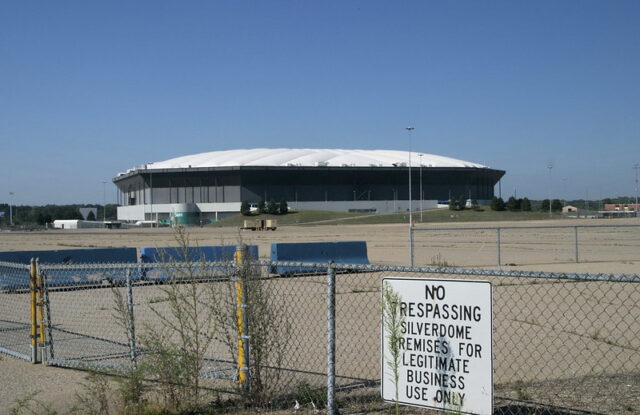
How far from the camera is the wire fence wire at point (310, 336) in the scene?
671 cm

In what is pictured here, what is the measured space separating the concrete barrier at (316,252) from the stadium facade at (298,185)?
328ft

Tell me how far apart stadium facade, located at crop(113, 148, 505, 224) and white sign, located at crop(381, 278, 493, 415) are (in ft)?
388

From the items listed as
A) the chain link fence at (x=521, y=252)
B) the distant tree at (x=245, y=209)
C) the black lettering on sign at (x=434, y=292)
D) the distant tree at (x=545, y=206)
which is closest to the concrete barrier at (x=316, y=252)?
the chain link fence at (x=521, y=252)

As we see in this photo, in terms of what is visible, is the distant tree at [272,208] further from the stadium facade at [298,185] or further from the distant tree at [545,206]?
the distant tree at [545,206]

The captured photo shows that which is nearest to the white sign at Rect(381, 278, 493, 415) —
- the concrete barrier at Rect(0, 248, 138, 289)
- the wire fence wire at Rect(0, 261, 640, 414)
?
the wire fence wire at Rect(0, 261, 640, 414)

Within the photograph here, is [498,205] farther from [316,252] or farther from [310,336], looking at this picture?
[310,336]

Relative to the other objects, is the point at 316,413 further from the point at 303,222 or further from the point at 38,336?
the point at 303,222

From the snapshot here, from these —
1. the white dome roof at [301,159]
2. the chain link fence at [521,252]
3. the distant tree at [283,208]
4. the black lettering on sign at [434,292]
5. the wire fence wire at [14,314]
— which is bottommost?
the chain link fence at [521,252]

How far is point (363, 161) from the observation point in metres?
135

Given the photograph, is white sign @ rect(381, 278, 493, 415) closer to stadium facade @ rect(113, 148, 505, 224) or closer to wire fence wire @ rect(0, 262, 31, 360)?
wire fence wire @ rect(0, 262, 31, 360)

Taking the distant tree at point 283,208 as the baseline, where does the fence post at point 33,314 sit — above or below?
below

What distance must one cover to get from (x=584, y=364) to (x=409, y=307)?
461 cm

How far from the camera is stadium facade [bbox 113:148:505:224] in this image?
4914 inches

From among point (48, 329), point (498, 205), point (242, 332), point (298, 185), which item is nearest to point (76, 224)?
point (298, 185)
